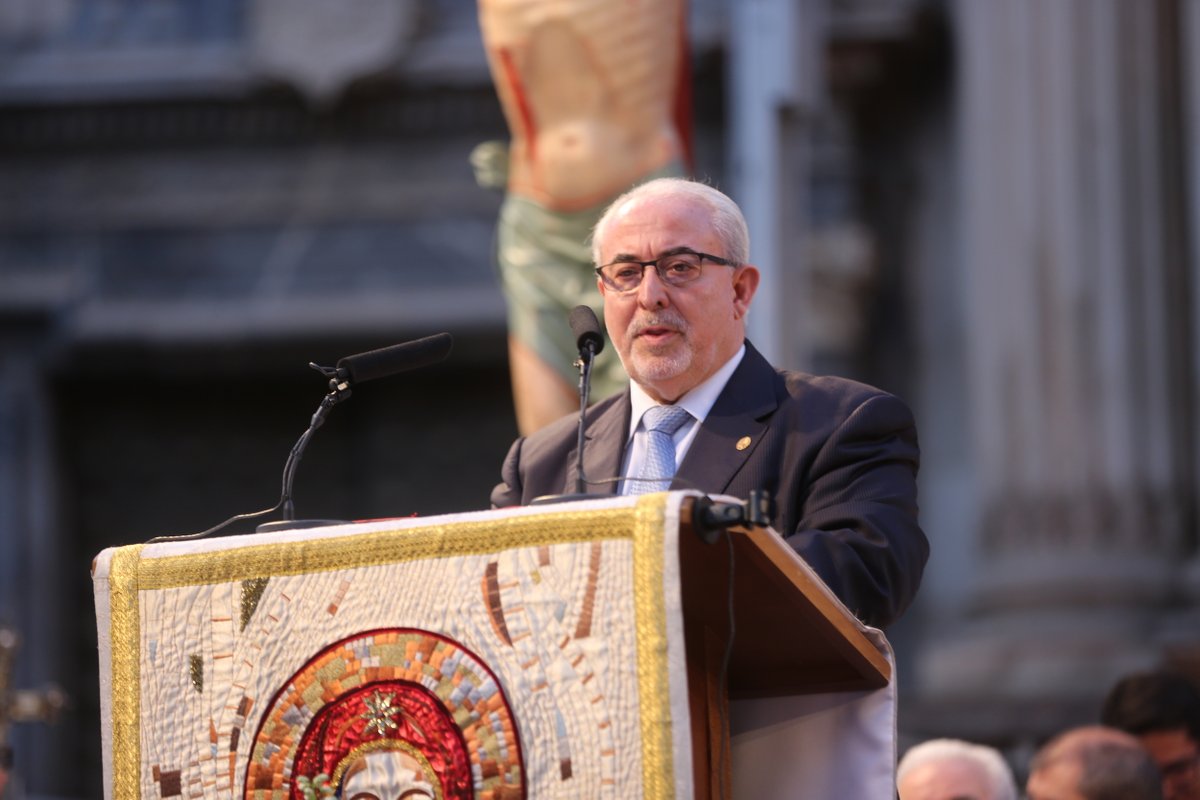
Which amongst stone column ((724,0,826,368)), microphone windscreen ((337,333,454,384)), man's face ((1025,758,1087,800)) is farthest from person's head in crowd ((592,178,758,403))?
stone column ((724,0,826,368))

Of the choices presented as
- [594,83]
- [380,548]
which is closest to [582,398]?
[380,548]

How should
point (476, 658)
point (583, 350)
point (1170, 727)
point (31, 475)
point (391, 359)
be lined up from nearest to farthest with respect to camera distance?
point (476, 658)
point (583, 350)
point (391, 359)
point (1170, 727)
point (31, 475)

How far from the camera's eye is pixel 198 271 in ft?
33.6

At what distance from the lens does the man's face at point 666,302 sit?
10.6ft

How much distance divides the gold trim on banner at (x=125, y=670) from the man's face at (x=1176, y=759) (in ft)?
9.09

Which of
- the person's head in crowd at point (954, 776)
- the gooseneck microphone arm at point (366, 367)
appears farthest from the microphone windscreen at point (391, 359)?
the person's head in crowd at point (954, 776)

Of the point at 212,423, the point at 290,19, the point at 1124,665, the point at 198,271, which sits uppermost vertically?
the point at 290,19

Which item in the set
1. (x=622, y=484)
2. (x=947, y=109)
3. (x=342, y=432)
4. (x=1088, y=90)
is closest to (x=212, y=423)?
(x=342, y=432)

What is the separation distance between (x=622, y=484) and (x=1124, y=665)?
16.0 ft

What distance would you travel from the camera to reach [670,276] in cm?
326

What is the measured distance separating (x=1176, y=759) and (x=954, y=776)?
31.3 inches

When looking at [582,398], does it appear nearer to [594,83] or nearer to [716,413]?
[716,413]

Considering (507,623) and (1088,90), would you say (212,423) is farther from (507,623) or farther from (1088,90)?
(507,623)

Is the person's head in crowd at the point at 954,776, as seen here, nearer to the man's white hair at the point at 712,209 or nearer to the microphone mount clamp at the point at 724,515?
the man's white hair at the point at 712,209
